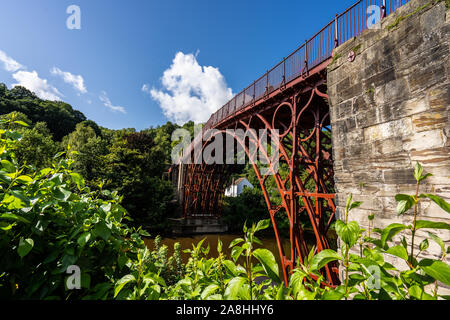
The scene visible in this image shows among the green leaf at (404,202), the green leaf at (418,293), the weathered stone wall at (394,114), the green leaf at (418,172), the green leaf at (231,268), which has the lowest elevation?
the green leaf at (231,268)

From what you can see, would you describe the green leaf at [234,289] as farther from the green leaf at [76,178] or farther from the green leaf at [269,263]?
the green leaf at [76,178]

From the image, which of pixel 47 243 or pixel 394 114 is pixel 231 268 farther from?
pixel 394 114

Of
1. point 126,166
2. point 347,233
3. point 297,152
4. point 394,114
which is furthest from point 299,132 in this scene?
point 126,166

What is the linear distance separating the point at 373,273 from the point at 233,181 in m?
36.5

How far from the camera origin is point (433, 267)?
660 mm

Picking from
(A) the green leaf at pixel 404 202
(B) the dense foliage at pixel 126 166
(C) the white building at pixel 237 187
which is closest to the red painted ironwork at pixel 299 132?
(A) the green leaf at pixel 404 202

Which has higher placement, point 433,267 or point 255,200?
point 433,267

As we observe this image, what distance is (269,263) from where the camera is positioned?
2.53ft

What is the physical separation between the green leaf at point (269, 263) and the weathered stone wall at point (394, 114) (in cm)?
227

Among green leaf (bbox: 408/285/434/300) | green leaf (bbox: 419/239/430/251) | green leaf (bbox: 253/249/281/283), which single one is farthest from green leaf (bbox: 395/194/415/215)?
green leaf (bbox: 253/249/281/283)

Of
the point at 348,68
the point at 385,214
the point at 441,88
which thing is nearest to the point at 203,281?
the point at 385,214

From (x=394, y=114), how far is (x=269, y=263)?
9.22 feet

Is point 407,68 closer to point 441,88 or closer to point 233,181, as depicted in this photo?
point 441,88

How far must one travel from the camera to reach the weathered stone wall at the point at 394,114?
2.14 m
